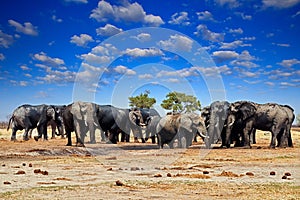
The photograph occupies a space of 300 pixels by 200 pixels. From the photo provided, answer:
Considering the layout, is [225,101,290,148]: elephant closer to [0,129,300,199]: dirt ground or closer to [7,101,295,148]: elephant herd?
[7,101,295,148]: elephant herd

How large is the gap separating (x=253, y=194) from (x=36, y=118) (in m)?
36.1

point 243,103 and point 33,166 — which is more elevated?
point 243,103

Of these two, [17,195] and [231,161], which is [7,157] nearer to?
[231,161]

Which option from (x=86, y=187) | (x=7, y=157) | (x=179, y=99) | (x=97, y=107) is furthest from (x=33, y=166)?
(x=179, y=99)

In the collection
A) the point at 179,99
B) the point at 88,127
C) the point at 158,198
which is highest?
the point at 179,99

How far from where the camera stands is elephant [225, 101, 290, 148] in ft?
113

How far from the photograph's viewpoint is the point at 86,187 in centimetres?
1341

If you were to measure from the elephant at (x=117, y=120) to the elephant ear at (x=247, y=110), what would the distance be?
1306 centimetres

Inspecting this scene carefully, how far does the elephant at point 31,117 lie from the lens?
44.4 meters

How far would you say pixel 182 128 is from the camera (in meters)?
33.2

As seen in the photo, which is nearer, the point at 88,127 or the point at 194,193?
the point at 194,193

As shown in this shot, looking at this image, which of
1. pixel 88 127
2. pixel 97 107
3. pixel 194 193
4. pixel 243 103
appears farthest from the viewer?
pixel 97 107

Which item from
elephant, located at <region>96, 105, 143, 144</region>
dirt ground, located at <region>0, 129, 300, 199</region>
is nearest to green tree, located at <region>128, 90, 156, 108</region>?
elephant, located at <region>96, 105, 143, 144</region>

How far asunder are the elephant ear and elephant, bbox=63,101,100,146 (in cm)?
1251
